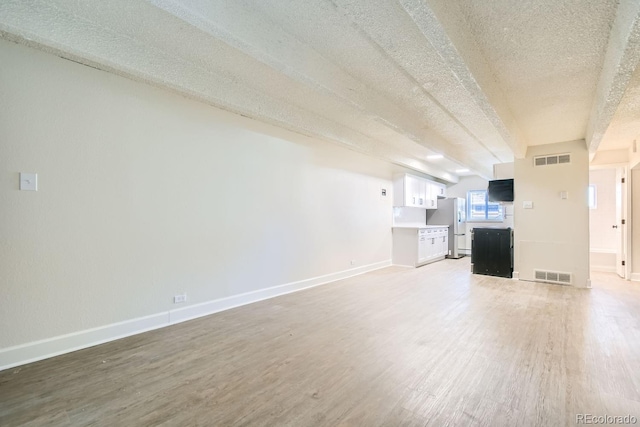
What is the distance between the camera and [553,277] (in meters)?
5.07

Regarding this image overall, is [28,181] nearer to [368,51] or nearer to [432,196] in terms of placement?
[368,51]

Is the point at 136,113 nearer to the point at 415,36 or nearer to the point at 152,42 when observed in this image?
the point at 152,42

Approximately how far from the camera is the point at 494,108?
9.95 feet

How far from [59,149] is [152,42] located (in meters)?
1.17

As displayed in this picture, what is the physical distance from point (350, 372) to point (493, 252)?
4.82 meters

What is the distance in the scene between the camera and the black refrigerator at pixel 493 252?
5.58 meters

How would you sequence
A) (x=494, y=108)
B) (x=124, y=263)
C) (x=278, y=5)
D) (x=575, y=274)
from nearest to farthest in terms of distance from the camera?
→ (x=278, y=5) → (x=124, y=263) → (x=494, y=108) → (x=575, y=274)

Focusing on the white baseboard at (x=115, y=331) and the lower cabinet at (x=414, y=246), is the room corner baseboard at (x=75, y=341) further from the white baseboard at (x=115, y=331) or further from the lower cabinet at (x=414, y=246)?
the lower cabinet at (x=414, y=246)

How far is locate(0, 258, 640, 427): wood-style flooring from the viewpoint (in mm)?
1676

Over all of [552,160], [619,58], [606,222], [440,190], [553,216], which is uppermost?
[619,58]

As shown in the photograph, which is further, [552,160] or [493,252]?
[493,252]

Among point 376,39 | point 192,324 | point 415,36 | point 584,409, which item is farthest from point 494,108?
point 192,324

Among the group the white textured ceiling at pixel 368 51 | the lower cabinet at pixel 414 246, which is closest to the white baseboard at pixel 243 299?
the lower cabinet at pixel 414 246

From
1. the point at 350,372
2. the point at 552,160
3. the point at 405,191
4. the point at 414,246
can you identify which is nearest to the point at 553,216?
the point at 552,160
